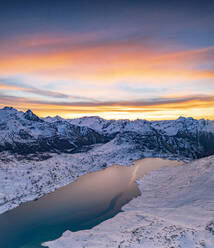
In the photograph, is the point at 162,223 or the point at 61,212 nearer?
the point at 162,223

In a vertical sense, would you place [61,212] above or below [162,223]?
below

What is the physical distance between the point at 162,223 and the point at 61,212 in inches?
1836

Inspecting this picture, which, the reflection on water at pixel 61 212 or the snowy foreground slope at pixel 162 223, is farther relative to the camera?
the reflection on water at pixel 61 212

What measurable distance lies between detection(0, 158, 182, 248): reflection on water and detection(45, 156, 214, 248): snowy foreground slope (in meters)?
5.57

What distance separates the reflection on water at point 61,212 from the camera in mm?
65062

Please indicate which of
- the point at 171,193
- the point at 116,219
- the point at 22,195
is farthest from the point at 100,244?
the point at 22,195

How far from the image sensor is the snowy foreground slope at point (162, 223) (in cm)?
5444

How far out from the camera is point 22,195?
10025 cm

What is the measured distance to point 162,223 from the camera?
6450 centimetres

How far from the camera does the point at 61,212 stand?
274 feet

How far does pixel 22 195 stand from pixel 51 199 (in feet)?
56.4

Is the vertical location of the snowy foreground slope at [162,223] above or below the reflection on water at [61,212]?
above

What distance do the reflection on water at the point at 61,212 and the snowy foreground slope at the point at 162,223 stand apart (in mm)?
5571

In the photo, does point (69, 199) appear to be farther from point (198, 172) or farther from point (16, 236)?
point (198, 172)
